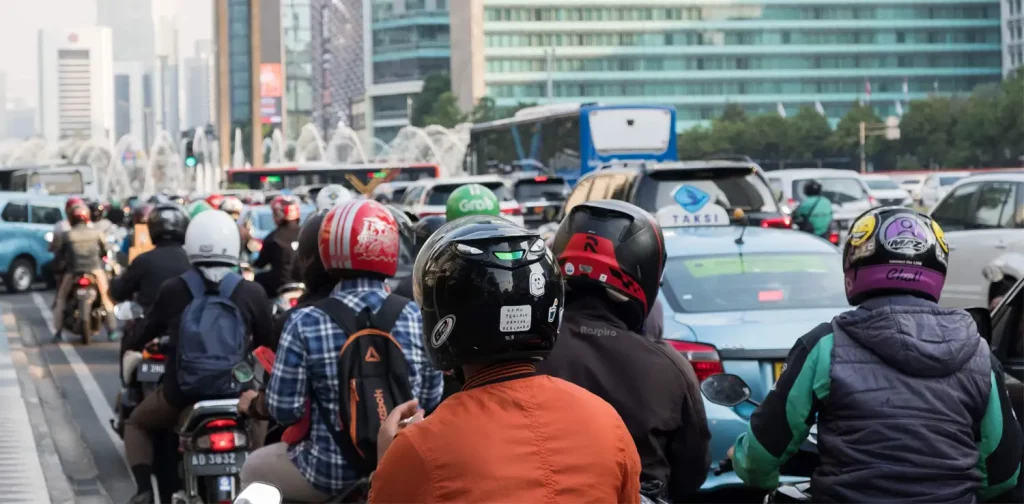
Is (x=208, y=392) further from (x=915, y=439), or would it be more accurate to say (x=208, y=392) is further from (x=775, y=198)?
(x=775, y=198)

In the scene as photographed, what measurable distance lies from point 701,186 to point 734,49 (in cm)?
13663

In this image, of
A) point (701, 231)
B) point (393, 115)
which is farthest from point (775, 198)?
point (393, 115)

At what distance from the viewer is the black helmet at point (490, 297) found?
2801mm

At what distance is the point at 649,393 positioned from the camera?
3975 millimetres

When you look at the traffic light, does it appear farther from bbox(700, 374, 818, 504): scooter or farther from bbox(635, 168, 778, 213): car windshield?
bbox(700, 374, 818, 504): scooter

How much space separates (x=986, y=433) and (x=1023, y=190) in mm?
11234

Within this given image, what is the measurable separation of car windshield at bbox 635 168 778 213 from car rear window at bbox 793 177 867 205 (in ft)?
38.4

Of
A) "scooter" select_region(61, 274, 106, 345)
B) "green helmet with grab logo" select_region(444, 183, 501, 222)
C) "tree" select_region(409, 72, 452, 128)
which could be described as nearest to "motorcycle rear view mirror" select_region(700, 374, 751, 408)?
"green helmet with grab logo" select_region(444, 183, 501, 222)

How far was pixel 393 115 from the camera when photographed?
563 ft

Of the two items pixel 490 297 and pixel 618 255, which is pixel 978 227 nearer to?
pixel 618 255

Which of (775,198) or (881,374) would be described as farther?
(775,198)

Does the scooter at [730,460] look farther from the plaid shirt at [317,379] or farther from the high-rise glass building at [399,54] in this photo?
the high-rise glass building at [399,54]

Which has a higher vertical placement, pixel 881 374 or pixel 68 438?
pixel 881 374

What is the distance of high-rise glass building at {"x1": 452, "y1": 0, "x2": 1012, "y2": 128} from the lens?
497 ft
